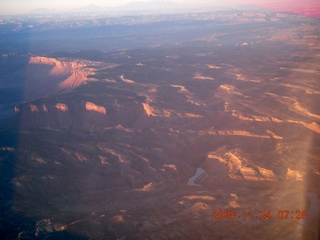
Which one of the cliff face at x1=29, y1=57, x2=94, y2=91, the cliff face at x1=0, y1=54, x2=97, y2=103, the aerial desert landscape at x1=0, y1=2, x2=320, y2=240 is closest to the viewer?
the aerial desert landscape at x1=0, y1=2, x2=320, y2=240

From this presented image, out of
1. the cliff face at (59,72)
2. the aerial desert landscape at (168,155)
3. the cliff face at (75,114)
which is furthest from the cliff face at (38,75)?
the cliff face at (75,114)

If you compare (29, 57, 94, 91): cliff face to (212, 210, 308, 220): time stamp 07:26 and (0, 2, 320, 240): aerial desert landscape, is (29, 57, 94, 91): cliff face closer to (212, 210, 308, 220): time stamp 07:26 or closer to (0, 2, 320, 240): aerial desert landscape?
(0, 2, 320, 240): aerial desert landscape

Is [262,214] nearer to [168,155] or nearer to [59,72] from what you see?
[168,155]

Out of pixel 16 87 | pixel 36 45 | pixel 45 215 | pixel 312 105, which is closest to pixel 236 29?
pixel 36 45

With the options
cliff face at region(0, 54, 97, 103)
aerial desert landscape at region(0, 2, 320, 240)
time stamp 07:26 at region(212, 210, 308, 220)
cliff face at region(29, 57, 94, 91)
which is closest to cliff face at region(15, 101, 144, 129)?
aerial desert landscape at region(0, 2, 320, 240)

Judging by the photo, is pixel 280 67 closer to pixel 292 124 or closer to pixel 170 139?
pixel 292 124
